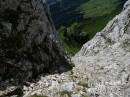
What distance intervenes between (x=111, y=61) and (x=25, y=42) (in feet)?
27.1

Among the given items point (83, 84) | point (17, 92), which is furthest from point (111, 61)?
point (17, 92)

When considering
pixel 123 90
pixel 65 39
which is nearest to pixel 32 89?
pixel 123 90

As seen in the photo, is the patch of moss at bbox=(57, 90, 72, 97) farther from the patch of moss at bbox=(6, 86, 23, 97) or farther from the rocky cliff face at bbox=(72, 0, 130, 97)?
the patch of moss at bbox=(6, 86, 23, 97)

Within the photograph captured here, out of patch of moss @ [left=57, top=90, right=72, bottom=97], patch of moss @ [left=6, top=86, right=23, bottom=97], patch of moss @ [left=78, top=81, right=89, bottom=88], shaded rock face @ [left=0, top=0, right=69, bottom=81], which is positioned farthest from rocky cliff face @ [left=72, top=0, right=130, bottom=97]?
patch of moss @ [left=6, top=86, right=23, bottom=97]

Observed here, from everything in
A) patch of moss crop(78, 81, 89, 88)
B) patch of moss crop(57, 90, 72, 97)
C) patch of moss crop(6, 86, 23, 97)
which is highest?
patch of moss crop(78, 81, 89, 88)

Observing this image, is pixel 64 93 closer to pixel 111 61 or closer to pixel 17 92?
pixel 17 92

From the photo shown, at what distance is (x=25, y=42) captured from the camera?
27344 mm

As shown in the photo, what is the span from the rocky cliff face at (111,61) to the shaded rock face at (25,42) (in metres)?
3.20

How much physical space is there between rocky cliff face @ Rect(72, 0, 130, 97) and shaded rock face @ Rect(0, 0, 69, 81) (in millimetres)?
3198

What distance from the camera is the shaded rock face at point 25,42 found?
1028 inches

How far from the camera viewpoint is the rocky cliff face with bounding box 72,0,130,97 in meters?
24.6

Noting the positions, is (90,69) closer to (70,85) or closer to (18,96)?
(70,85)

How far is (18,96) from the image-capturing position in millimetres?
24188

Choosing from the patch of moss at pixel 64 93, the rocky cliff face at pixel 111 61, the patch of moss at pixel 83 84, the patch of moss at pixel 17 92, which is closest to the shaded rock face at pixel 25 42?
the patch of moss at pixel 17 92
